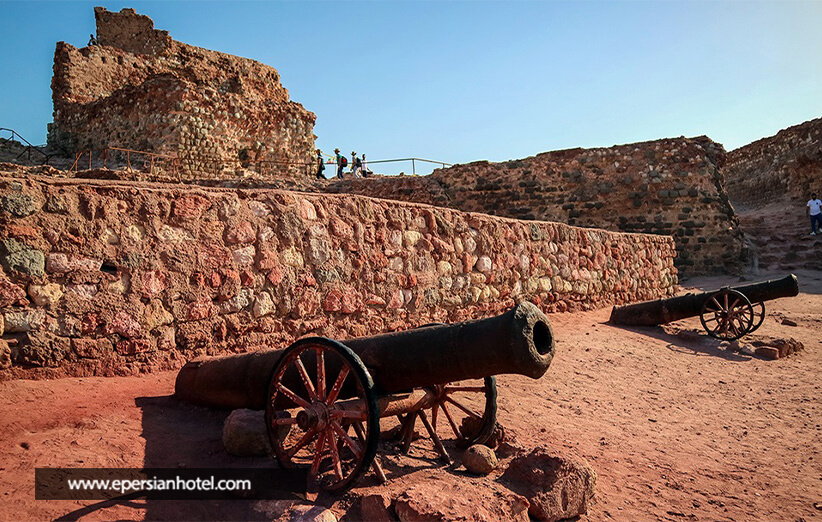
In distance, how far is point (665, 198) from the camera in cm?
1705

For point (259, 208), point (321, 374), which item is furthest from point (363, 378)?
point (259, 208)

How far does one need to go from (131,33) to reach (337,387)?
105 feet

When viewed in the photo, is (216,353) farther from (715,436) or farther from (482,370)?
(715,436)

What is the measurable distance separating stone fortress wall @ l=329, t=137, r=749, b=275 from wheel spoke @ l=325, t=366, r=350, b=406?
1548 centimetres

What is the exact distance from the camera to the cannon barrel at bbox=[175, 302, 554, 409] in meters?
2.70

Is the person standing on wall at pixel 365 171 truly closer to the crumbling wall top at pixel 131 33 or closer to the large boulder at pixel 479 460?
the crumbling wall top at pixel 131 33

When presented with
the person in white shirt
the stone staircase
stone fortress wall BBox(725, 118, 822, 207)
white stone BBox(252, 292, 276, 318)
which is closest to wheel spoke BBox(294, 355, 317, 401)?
white stone BBox(252, 292, 276, 318)

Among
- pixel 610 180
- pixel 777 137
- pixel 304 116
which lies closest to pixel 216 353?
pixel 610 180

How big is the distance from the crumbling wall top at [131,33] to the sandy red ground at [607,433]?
28209 mm

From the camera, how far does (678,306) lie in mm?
9719

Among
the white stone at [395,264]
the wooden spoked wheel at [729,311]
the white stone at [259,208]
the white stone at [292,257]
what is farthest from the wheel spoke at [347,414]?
the wooden spoked wheel at [729,311]

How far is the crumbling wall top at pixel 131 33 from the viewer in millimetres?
28375

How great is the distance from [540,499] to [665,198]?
1599 centimetres

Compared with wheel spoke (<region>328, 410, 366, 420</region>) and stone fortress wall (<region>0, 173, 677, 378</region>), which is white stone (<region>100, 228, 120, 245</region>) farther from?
wheel spoke (<region>328, 410, 366, 420</region>)
